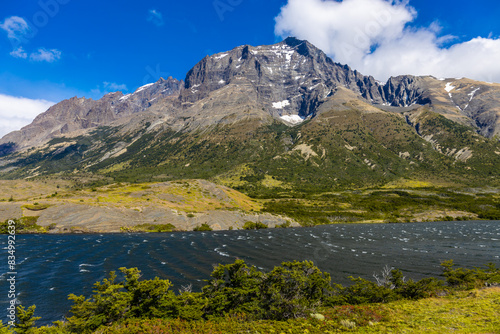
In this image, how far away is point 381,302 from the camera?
28.0 metres

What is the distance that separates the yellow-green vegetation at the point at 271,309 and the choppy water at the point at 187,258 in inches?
675

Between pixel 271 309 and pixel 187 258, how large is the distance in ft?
151

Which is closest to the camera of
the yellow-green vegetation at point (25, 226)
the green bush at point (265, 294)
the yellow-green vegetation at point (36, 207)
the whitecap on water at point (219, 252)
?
the green bush at point (265, 294)

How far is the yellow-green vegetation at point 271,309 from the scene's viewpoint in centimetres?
1956

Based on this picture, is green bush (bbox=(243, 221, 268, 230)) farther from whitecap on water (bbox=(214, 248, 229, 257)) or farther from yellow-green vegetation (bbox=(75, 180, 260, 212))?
whitecap on water (bbox=(214, 248, 229, 257))

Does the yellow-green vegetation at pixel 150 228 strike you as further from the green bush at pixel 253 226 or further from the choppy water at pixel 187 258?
the green bush at pixel 253 226

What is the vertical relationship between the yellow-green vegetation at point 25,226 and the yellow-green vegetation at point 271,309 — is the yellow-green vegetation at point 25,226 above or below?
A: below

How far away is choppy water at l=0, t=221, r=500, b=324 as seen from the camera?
43.3m

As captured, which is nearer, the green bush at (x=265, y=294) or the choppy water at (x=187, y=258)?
the green bush at (x=265, y=294)

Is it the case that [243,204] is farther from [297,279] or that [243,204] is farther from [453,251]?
[297,279]

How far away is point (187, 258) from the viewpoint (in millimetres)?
65188

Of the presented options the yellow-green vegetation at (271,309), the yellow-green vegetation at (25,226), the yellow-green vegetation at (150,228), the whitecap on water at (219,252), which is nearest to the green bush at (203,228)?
the yellow-green vegetation at (150,228)

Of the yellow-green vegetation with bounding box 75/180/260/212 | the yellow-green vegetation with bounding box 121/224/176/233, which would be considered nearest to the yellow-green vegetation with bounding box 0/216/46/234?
the yellow-green vegetation with bounding box 75/180/260/212

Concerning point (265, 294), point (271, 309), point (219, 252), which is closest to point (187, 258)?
point (219, 252)
